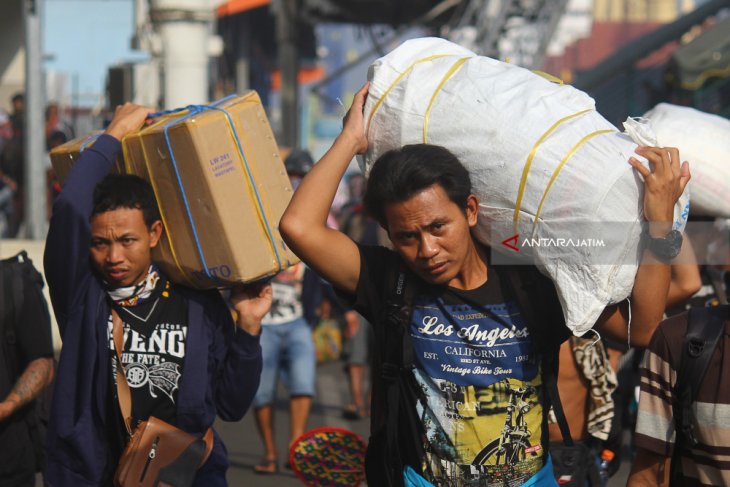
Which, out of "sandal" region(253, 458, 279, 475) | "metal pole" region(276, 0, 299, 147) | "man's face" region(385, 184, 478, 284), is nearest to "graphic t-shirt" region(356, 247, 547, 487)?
"man's face" region(385, 184, 478, 284)

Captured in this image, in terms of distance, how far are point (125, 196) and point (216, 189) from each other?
32 centimetres

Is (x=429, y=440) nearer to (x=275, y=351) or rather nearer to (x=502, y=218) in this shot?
(x=502, y=218)

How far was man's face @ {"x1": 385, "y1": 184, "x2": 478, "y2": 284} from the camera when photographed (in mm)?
3309

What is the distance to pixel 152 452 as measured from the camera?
393 centimetres

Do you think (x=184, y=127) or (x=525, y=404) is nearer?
(x=525, y=404)

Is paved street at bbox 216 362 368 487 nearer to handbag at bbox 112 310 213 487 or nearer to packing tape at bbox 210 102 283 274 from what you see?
handbag at bbox 112 310 213 487

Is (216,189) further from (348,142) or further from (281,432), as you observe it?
(281,432)

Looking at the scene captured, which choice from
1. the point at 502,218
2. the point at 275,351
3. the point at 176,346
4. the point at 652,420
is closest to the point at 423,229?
the point at 502,218

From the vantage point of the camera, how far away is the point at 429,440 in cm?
338

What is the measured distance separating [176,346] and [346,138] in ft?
3.35

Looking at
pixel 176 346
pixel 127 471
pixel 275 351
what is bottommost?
pixel 275 351

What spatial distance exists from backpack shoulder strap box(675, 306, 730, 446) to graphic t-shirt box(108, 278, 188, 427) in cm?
168

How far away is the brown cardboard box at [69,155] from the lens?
165 inches

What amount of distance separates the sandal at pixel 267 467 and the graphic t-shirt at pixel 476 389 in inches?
173
